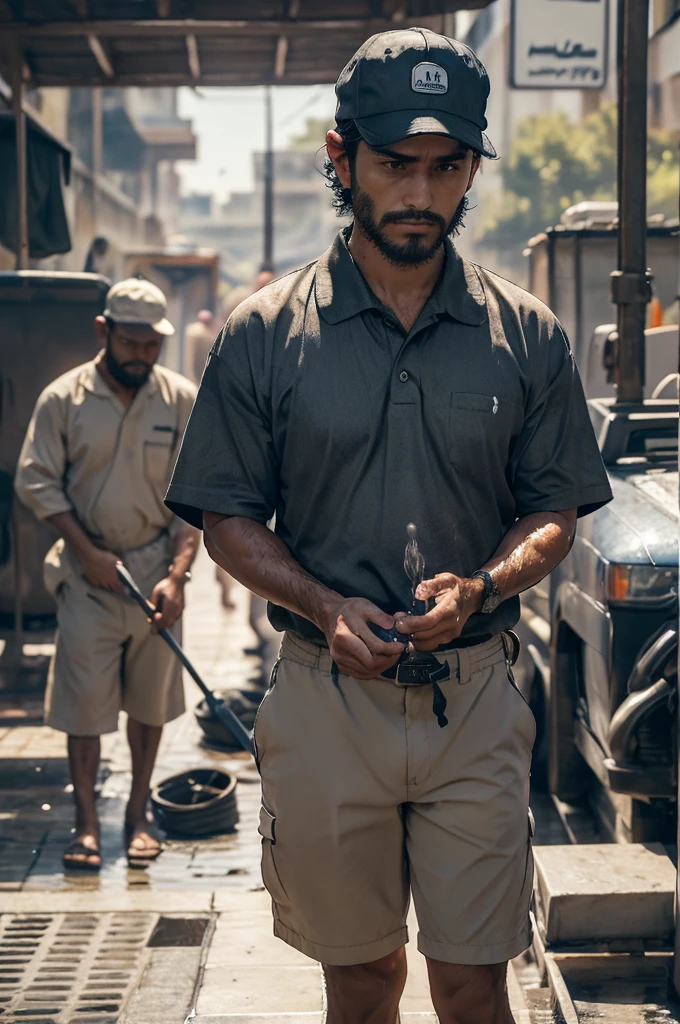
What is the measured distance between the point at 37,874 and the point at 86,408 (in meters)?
1.75

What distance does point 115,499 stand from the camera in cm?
580

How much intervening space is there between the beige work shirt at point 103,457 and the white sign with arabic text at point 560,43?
699cm

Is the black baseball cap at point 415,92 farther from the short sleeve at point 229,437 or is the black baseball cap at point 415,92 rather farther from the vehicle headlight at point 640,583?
the vehicle headlight at point 640,583

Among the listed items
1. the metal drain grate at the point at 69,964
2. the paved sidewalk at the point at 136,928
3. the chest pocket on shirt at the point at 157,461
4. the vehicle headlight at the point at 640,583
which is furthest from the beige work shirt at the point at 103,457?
the vehicle headlight at the point at 640,583

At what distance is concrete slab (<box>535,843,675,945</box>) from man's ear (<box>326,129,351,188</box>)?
90.4 inches

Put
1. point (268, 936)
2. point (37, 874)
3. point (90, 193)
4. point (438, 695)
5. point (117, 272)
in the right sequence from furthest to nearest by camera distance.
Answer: point (117, 272), point (90, 193), point (37, 874), point (268, 936), point (438, 695)

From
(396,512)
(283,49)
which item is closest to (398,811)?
(396,512)

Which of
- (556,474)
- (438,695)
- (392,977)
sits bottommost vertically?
(392,977)

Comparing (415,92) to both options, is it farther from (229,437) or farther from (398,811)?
(398,811)

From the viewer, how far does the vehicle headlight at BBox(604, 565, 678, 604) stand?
4816 mm

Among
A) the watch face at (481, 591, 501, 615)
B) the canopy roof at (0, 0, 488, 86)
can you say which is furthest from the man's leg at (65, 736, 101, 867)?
the canopy roof at (0, 0, 488, 86)

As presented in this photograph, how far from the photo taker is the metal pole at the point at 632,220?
631cm

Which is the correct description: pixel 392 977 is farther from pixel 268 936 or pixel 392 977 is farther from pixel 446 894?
pixel 268 936

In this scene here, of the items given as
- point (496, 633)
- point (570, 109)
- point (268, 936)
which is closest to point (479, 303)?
point (496, 633)
